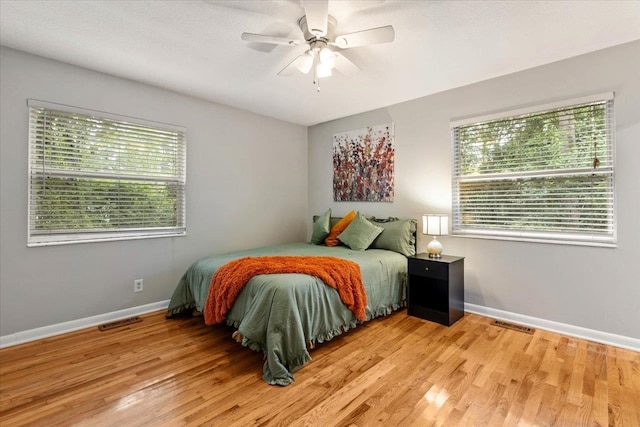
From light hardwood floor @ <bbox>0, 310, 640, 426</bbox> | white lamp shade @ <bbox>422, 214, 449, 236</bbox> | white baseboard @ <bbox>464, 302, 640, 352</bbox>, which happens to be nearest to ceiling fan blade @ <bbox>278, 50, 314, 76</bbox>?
white lamp shade @ <bbox>422, 214, 449, 236</bbox>

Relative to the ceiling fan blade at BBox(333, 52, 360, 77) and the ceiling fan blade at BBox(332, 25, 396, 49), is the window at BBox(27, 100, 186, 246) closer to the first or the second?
the ceiling fan blade at BBox(333, 52, 360, 77)

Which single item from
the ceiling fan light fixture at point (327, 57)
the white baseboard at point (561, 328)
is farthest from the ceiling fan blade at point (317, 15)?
the white baseboard at point (561, 328)

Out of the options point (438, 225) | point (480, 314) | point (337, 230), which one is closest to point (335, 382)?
point (438, 225)

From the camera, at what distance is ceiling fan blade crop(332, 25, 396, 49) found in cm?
193

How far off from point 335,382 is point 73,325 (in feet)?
7.98

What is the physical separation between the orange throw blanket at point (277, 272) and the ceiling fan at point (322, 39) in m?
1.59

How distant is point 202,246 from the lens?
3641 millimetres

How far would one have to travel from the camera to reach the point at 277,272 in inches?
95.2

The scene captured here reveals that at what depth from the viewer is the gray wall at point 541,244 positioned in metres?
2.43

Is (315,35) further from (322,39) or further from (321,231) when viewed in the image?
(321,231)

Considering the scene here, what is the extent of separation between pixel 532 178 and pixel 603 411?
6.23 ft

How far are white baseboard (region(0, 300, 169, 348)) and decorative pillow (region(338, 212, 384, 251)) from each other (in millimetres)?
2121

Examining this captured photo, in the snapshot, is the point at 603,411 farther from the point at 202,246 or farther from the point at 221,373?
the point at 202,246

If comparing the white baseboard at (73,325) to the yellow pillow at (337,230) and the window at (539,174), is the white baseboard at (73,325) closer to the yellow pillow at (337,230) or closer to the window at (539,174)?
the yellow pillow at (337,230)
